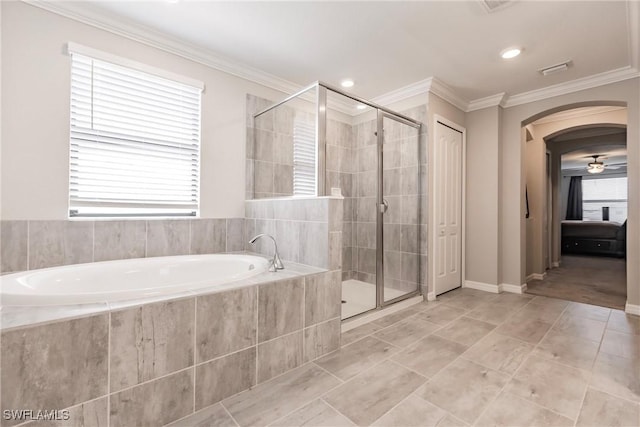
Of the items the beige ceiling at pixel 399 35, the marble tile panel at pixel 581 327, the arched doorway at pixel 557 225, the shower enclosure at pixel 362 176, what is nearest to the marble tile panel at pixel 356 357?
the shower enclosure at pixel 362 176

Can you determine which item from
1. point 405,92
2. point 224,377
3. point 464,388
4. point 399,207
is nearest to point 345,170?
point 399,207

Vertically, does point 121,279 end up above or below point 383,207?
below

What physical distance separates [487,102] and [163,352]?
4.26m

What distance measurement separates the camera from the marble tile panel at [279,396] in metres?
1.40

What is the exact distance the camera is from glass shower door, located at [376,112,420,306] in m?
3.20

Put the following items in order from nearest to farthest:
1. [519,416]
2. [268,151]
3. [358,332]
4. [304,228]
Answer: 1. [519,416]
2. [304,228]
3. [358,332]
4. [268,151]

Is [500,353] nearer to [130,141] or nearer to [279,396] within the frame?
[279,396]

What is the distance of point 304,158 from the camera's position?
2750 millimetres

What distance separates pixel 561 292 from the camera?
3.62m

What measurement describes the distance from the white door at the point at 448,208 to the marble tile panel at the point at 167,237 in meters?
2.71

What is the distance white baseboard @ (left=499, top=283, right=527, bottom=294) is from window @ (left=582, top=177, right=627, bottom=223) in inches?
363

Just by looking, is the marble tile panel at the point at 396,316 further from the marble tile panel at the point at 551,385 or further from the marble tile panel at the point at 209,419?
the marble tile panel at the point at 209,419

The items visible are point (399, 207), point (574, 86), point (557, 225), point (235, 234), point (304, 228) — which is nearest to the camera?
point (304, 228)

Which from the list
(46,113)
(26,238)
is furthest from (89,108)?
(26,238)
